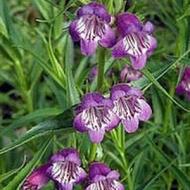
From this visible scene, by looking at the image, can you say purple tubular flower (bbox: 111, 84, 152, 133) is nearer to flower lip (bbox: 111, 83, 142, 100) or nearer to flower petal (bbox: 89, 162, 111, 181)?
flower lip (bbox: 111, 83, 142, 100)

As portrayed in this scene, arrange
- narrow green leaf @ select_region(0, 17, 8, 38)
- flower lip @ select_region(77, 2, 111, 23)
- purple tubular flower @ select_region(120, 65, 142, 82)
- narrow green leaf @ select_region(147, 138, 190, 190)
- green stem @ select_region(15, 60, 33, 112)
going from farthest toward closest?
green stem @ select_region(15, 60, 33, 112) < narrow green leaf @ select_region(0, 17, 8, 38) < purple tubular flower @ select_region(120, 65, 142, 82) < narrow green leaf @ select_region(147, 138, 190, 190) < flower lip @ select_region(77, 2, 111, 23)

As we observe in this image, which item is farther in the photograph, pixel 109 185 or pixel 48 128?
pixel 109 185

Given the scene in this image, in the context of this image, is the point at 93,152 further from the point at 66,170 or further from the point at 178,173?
the point at 178,173

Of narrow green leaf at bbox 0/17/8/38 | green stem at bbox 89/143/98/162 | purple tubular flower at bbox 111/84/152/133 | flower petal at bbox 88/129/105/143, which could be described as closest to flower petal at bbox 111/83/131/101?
Answer: purple tubular flower at bbox 111/84/152/133

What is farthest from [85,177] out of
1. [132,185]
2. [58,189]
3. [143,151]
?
[143,151]

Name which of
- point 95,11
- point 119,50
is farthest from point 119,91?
point 95,11
